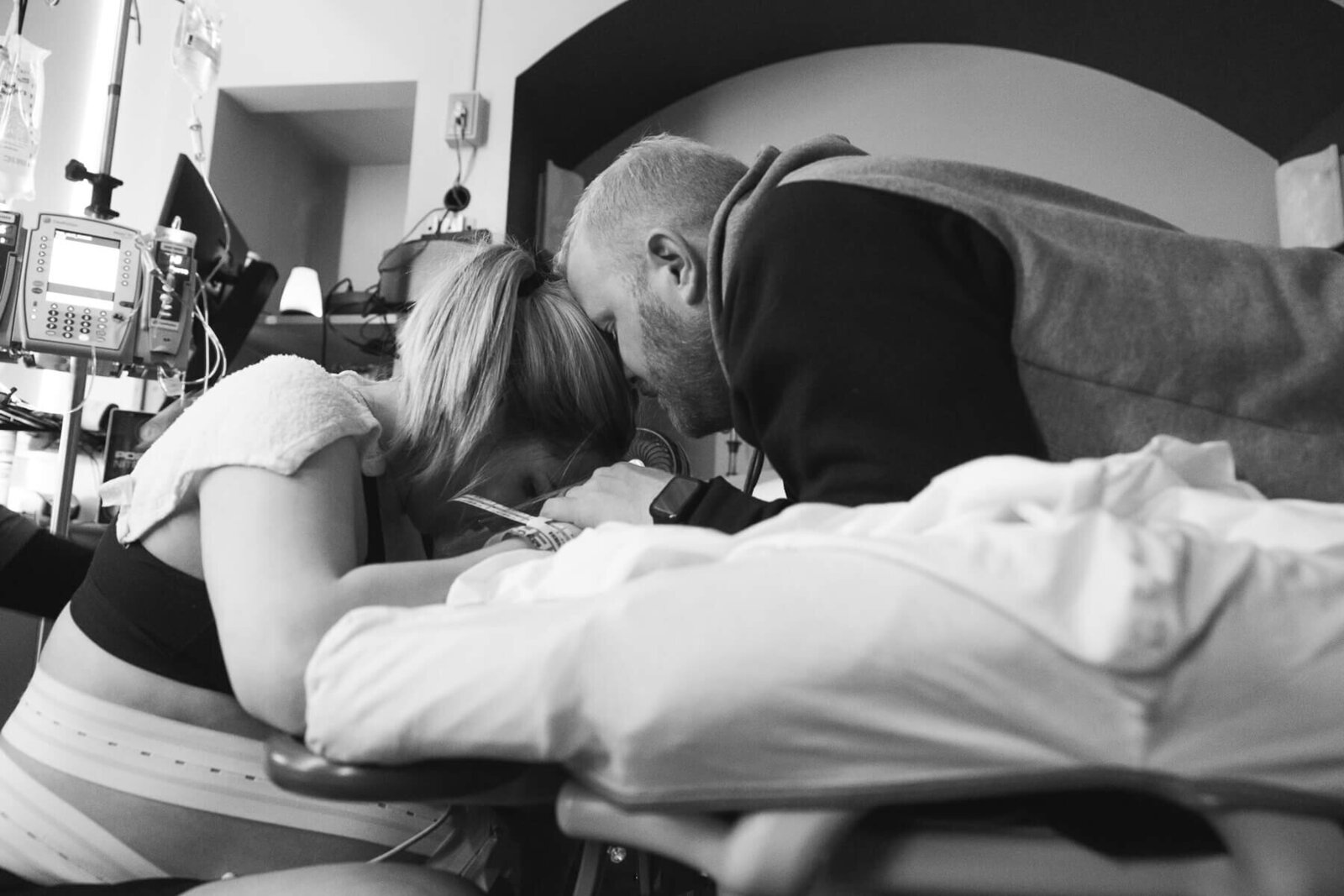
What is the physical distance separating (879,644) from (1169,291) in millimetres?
514

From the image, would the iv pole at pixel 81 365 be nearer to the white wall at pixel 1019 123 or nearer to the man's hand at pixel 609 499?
the man's hand at pixel 609 499

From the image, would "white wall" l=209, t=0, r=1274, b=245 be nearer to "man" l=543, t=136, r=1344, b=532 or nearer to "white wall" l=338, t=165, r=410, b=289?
"white wall" l=338, t=165, r=410, b=289

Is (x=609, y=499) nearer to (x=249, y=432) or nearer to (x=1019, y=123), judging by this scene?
(x=249, y=432)

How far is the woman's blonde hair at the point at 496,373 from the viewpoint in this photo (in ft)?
3.33

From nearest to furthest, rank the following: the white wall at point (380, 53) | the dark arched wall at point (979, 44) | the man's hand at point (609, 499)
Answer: the man's hand at point (609, 499), the dark arched wall at point (979, 44), the white wall at point (380, 53)

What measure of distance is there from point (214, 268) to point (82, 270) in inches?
16.1

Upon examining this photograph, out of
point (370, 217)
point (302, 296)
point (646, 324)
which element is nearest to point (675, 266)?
point (646, 324)

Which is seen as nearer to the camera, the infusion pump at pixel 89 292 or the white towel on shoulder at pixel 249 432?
the white towel on shoulder at pixel 249 432

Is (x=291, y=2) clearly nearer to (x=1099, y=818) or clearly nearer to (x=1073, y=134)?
(x=1073, y=134)

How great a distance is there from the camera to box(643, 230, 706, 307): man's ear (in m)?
1.21

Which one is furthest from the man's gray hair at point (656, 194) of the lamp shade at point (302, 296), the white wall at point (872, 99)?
the lamp shade at point (302, 296)

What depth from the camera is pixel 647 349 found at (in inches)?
49.1

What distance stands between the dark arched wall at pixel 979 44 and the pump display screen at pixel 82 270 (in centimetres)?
113

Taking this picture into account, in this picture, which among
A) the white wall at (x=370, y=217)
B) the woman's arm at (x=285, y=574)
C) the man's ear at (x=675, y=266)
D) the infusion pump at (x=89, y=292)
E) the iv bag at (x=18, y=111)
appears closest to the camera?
the woman's arm at (x=285, y=574)
